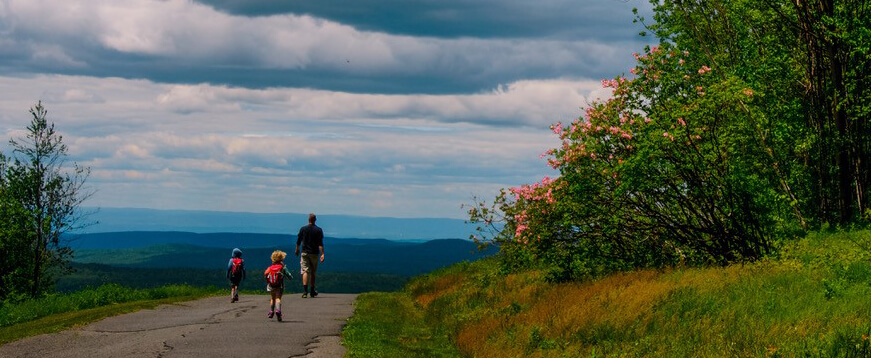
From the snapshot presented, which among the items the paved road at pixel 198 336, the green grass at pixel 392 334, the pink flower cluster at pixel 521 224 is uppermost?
the pink flower cluster at pixel 521 224

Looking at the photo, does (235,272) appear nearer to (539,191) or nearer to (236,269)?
(236,269)

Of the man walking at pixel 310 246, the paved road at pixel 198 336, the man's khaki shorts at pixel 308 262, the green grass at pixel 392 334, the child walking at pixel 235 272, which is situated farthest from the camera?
the man's khaki shorts at pixel 308 262

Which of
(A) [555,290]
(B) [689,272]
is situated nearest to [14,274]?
(A) [555,290]

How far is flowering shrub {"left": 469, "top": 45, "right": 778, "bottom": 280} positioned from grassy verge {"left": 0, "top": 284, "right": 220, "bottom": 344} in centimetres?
1023

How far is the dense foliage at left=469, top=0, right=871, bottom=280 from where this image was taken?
59.5 feet

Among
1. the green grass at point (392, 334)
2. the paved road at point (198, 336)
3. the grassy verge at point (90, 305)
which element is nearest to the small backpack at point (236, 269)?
the grassy verge at point (90, 305)

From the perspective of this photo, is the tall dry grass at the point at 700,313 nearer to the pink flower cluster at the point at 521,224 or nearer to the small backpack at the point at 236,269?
the pink flower cluster at the point at 521,224

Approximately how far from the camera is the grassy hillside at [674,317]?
35.5ft

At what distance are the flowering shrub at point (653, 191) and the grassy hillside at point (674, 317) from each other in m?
1.25

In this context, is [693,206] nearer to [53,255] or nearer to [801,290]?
[801,290]

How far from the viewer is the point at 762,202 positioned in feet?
58.8

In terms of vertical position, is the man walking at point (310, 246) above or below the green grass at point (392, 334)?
above

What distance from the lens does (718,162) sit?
715 inches

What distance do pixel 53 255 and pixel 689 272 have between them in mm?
46455
